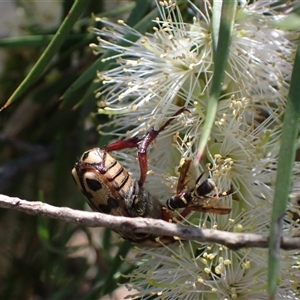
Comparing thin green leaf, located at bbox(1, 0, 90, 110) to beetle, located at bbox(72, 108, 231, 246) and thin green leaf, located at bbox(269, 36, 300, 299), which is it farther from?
thin green leaf, located at bbox(269, 36, 300, 299)

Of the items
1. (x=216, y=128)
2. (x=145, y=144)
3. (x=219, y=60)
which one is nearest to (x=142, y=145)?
(x=145, y=144)

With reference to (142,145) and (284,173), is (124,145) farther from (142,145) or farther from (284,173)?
(284,173)

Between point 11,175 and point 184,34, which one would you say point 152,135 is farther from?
point 11,175

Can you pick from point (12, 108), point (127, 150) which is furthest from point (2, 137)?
point (127, 150)

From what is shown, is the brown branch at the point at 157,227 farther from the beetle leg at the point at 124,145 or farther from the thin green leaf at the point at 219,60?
the beetle leg at the point at 124,145

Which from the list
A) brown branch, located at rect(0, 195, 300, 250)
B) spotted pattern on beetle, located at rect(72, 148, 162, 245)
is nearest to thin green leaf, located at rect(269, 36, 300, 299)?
brown branch, located at rect(0, 195, 300, 250)

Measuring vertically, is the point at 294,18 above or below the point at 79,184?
above
